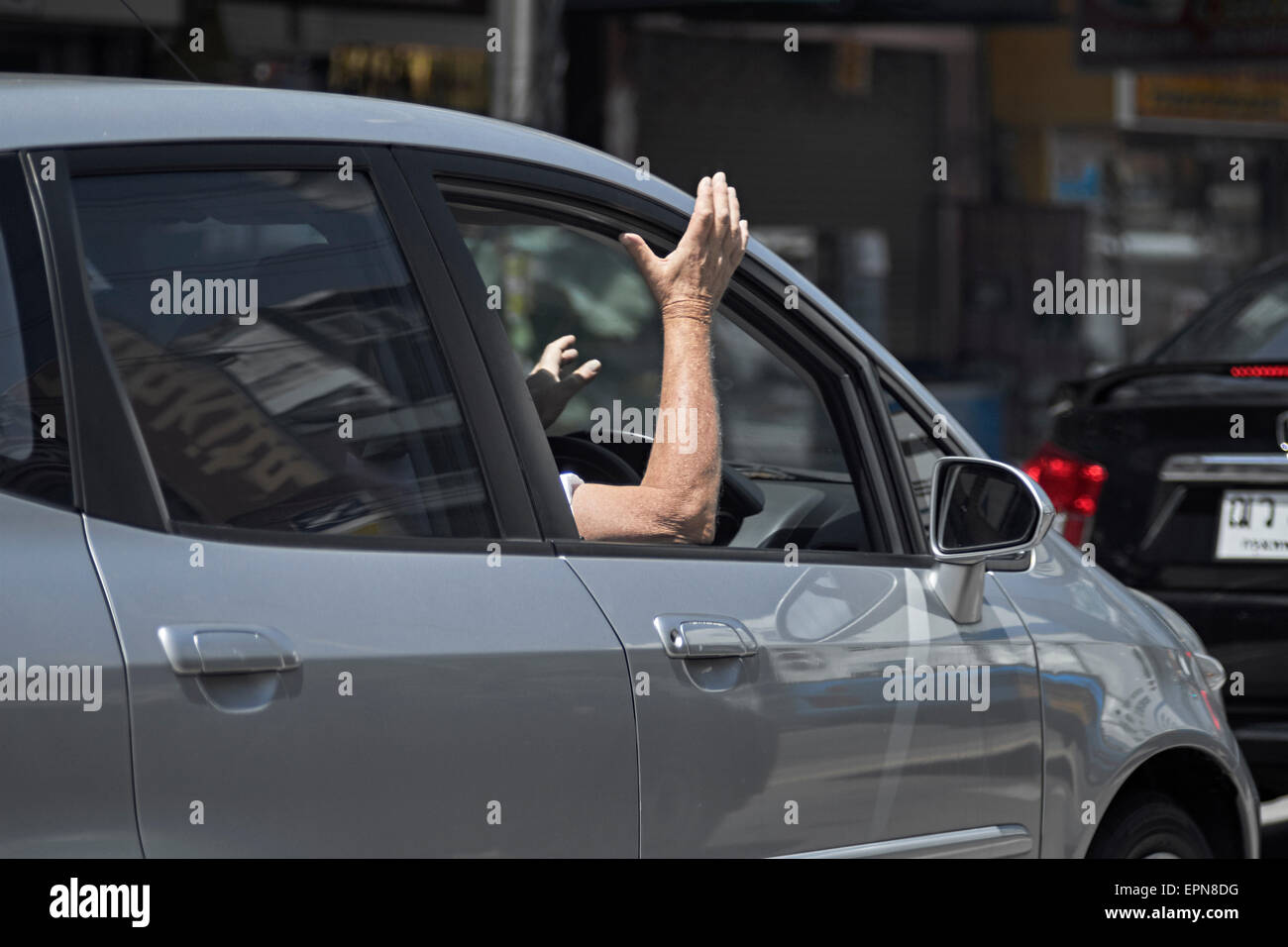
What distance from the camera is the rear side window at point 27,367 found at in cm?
197

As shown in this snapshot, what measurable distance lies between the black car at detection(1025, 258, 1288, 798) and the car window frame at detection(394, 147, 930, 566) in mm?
1818

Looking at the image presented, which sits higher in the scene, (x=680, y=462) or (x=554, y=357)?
(x=554, y=357)

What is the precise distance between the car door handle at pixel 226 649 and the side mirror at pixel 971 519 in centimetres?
119

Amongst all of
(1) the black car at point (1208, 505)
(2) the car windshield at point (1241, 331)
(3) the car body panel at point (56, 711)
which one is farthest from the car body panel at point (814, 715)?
(2) the car windshield at point (1241, 331)

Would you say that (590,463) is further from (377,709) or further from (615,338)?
(615,338)

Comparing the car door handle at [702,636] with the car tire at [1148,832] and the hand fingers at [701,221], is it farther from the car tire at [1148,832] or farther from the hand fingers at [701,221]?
the car tire at [1148,832]

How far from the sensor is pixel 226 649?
2.01 metres

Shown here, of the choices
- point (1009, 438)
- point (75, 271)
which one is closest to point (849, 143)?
point (1009, 438)

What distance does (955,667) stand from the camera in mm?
2805

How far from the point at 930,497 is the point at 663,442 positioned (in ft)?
1.58

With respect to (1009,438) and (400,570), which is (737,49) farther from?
(400,570)

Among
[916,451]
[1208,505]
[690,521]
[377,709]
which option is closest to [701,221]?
[690,521]

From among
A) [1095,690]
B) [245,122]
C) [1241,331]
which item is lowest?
[1095,690]

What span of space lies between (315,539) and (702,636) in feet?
1.92
